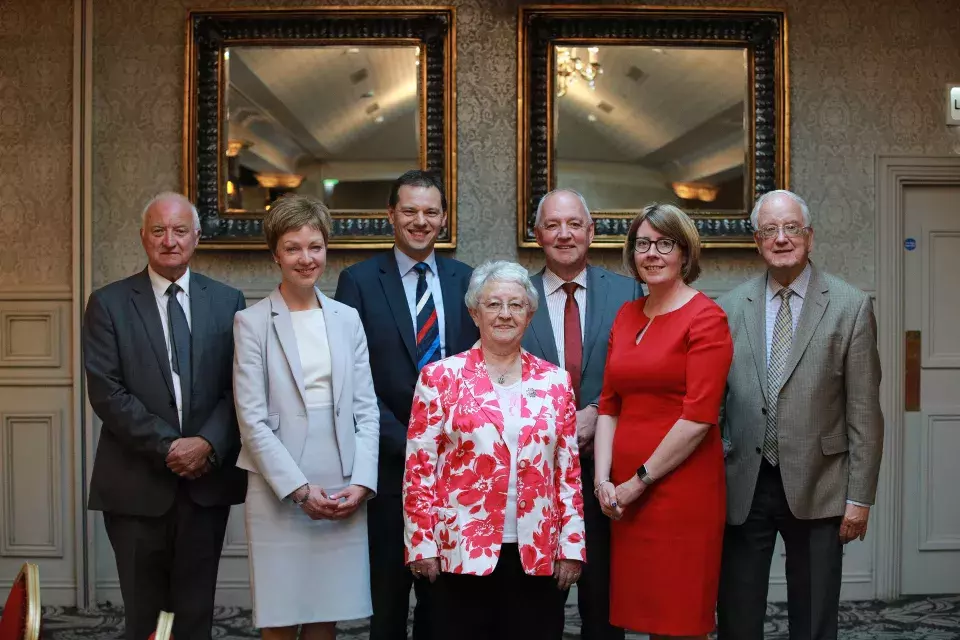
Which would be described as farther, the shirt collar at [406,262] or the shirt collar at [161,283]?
the shirt collar at [406,262]

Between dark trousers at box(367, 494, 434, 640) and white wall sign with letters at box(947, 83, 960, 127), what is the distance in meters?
3.18

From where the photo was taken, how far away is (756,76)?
14.4ft

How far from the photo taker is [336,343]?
2785mm

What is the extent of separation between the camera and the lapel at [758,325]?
9.18 ft

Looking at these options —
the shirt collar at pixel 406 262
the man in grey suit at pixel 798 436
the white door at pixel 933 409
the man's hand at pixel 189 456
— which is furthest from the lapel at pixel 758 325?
the white door at pixel 933 409

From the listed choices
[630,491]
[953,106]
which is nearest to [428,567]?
[630,491]

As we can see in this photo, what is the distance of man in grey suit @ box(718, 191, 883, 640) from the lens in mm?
2727

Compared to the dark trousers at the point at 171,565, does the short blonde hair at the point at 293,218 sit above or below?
above

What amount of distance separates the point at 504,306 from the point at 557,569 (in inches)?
27.8

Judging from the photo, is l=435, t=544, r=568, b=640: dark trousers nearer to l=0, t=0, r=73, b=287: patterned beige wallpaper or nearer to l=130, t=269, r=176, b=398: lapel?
l=130, t=269, r=176, b=398: lapel

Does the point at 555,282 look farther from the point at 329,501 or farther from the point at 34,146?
the point at 34,146

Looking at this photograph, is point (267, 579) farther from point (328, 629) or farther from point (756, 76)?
point (756, 76)

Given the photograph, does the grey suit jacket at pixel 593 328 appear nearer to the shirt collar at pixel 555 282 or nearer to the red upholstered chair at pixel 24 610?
the shirt collar at pixel 555 282

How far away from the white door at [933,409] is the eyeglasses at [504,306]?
2.78 meters
